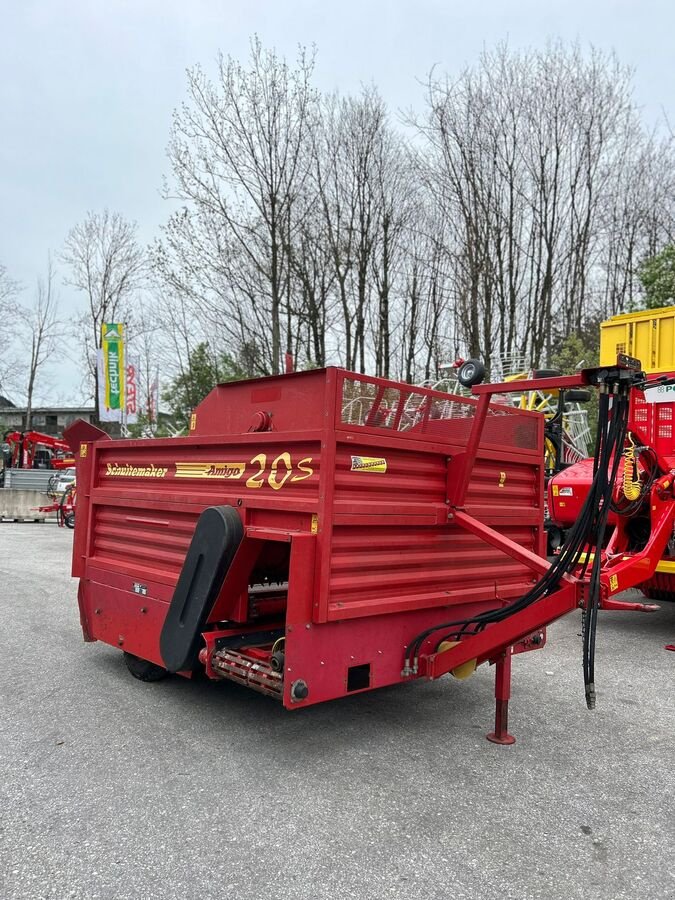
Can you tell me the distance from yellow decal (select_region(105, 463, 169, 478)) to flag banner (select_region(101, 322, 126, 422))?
60.5 ft

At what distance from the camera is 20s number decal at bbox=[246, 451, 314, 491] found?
3.60 meters

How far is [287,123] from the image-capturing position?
17172mm

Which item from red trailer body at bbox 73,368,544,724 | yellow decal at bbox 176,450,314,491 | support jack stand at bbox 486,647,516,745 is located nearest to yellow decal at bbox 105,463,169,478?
red trailer body at bbox 73,368,544,724

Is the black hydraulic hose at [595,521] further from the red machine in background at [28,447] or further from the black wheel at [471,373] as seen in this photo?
the red machine in background at [28,447]

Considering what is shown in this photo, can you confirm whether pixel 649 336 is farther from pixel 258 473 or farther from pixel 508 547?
pixel 258 473

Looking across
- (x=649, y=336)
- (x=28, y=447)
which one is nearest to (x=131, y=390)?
(x=28, y=447)

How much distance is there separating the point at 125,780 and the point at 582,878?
6.88ft

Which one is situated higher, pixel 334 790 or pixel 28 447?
pixel 28 447

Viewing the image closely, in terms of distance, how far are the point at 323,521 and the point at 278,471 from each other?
1.64 feet

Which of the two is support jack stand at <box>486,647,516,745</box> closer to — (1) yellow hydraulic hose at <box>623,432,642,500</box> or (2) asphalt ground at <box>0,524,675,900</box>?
(2) asphalt ground at <box>0,524,675,900</box>

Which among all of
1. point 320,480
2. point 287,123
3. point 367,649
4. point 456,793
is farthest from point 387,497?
Answer: point 287,123

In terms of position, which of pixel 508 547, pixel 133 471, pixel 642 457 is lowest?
pixel 508 547

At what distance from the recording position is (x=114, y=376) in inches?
907

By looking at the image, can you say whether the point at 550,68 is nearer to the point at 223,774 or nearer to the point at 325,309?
the point at 325,309
